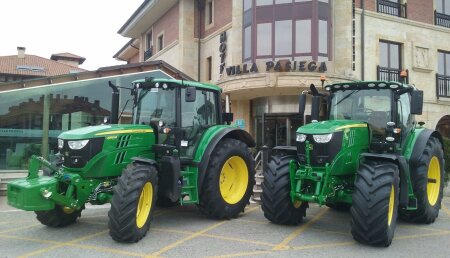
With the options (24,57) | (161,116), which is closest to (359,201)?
(161,116)

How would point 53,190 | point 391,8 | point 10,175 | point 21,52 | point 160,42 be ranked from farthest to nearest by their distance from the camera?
1. point 21,52
2. point 160,42
3. point 391,8
4. point 10,175
5. point 53,190

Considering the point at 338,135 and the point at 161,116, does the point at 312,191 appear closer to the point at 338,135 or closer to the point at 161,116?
the point at 338,135

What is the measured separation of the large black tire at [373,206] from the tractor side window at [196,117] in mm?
2818

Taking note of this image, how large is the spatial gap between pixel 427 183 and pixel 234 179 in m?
3.44

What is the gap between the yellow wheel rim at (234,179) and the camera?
8.01 metres

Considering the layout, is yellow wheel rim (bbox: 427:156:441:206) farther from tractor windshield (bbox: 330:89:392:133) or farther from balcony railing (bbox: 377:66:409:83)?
balcony railing (bbox: 377:66:409:83)

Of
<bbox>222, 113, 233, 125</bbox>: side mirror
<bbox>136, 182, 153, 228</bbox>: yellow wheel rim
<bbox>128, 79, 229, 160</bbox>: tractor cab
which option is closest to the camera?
<bbox>136, 182, 153, 228</bbox>: yellow wheel rim

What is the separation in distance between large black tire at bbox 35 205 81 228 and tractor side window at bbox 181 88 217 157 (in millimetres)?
2065

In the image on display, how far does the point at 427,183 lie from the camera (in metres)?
7.52

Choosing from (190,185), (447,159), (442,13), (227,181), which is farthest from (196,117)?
(442,13)

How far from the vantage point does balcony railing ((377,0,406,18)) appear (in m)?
18.7

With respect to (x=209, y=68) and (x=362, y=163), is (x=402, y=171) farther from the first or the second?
(x=209, y=68)

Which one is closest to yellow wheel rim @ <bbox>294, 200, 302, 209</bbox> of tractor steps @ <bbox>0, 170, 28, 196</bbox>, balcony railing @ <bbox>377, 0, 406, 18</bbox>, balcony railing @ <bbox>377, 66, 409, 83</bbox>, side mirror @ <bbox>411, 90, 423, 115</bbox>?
side mirror @ <bbox>411, 90, 423, 115</bbox>

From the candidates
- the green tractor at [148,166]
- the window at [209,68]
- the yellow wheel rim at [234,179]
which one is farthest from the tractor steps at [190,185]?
the window at [209,68]
